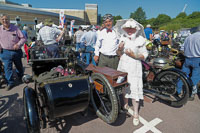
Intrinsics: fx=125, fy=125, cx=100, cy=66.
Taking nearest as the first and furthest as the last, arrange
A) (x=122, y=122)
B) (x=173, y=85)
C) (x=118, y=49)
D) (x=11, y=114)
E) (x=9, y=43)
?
(x=118, y=49) → (x=122, y=122) → (x=11, y=114) → (x=173, y=85) → (x=9, y=43)

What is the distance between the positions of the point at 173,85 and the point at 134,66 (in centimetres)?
145

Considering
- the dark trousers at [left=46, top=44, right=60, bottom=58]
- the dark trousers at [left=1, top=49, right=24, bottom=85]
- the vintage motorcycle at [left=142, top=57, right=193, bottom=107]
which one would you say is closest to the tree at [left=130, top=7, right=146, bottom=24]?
the vintage motorcycle at [left=142, top=57, right=193, bottom=107]

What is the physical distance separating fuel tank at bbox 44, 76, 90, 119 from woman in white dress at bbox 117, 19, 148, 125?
892 mm

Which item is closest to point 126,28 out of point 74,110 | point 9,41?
point 74,110

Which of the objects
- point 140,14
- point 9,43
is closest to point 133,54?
point 9,43

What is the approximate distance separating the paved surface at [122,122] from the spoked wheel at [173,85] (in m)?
0.24

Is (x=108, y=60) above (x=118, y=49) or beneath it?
beneath

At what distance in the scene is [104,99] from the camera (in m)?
2.41

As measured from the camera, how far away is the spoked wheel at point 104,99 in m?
1.98

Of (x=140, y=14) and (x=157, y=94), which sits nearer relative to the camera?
(x=157, y=94)

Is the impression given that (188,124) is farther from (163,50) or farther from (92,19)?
(92,19)

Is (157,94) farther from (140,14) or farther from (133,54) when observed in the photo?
(140,14)

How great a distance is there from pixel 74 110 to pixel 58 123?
0.74m

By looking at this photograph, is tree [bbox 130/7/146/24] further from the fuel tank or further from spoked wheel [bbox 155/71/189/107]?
the fuel tank
